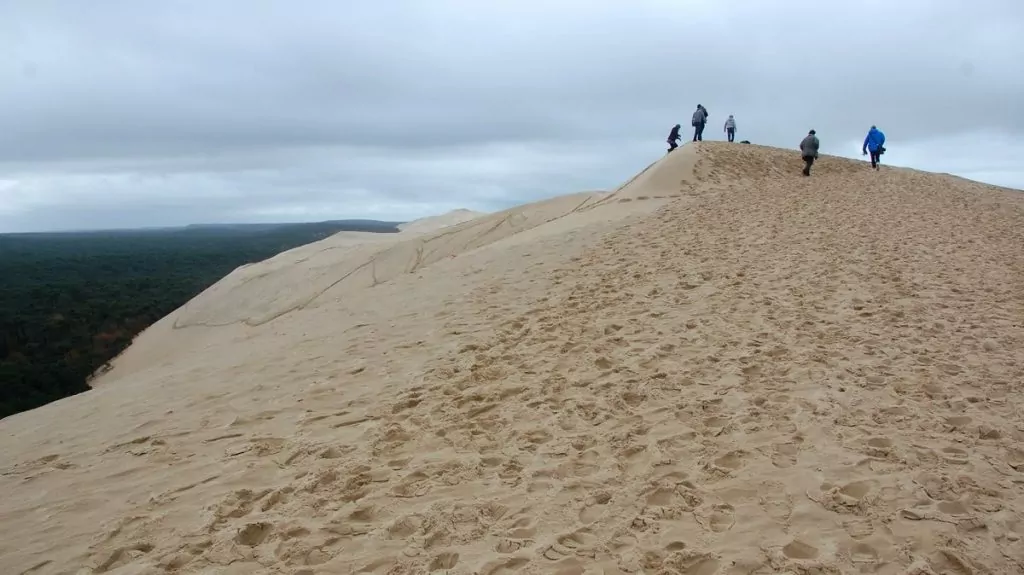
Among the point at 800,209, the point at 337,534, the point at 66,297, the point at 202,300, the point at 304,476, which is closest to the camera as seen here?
the point at 337,534

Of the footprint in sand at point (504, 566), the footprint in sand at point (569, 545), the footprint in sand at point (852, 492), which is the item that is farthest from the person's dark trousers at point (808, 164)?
the footprint in sand at point (504, 566)

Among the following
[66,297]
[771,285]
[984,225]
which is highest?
[984,225]

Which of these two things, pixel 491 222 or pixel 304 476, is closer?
pixel 304 476

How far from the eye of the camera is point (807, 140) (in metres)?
18.3

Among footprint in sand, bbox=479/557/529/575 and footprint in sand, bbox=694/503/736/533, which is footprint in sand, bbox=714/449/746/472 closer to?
footprint in sand, bbox=694/503/736/533

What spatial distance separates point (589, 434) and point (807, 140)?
54.4ft

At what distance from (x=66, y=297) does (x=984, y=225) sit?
Result: 34.7 m

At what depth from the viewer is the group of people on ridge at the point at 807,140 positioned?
59.9ft

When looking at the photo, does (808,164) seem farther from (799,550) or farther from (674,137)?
(799,550)

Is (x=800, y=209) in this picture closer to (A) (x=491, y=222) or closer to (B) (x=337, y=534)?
(A) (x=491, y=222)

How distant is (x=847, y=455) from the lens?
12.6ft

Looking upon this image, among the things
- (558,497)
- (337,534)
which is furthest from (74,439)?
(558,497)

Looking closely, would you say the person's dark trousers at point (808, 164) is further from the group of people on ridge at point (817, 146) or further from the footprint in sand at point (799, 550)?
the footprint in sand at point (799, 550)

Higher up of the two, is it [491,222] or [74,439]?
[491,222]
